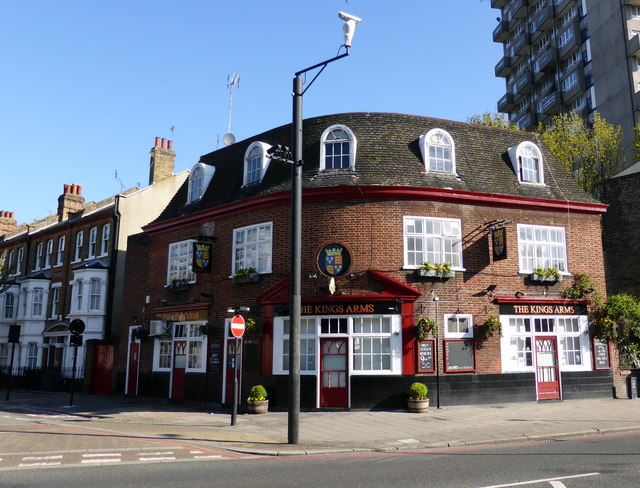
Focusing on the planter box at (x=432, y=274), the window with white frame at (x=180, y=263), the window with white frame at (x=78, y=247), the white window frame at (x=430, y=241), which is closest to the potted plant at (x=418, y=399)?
the planter box at (x=432, y=274)

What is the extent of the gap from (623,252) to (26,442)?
25683 mm

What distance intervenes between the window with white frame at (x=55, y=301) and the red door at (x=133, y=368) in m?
9.73

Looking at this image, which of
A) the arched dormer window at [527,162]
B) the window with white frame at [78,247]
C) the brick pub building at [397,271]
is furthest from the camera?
the window with white frame at [78,247]

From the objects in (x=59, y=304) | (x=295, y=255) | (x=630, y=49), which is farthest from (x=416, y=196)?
(x=630, y=49)

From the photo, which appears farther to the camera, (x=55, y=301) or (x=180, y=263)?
(x=55, y=301)

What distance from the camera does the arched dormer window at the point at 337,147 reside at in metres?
19.5

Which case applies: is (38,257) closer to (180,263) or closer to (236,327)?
(180,263)

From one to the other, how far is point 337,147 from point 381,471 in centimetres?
1305

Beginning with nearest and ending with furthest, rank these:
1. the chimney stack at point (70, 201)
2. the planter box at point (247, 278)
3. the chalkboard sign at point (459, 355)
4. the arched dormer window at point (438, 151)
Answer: the chalkboard sign at point (459, 355), the planter box at point (247, 278), the arched dormer window at point (438, 151), the chimney stack at point (70, 201)

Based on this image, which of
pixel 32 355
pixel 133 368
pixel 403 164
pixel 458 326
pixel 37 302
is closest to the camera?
pixel 458 326

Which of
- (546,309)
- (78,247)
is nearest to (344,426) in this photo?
(546,309)

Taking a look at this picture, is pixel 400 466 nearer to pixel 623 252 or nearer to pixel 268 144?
pixel 268 144

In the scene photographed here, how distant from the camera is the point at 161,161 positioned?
31938 mm

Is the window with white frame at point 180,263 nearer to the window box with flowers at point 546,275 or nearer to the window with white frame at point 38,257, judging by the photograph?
the window box with flowers at point 546,275
